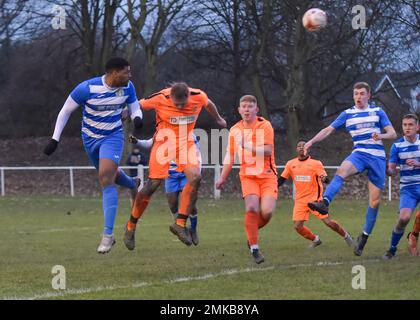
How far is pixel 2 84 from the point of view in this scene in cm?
3859

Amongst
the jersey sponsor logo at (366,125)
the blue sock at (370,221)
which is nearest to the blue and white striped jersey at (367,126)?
the jersey sponsor logo at (366,125)

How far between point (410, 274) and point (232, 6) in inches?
833

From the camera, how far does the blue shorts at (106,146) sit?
33.2 feet

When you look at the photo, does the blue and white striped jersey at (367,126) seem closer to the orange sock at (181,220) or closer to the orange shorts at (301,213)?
the orange shorts at (301,213)

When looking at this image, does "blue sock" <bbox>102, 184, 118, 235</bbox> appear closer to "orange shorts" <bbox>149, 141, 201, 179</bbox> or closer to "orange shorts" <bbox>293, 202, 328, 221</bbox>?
"orange shorts" <bbox>149, 141, 201, 179</bbox>

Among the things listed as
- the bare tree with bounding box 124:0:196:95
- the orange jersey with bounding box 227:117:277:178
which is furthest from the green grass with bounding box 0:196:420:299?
the bare tree with bounding box 124:0:196:95

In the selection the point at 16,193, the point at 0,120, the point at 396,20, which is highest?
the point at 396,20

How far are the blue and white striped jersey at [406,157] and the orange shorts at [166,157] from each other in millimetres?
2736

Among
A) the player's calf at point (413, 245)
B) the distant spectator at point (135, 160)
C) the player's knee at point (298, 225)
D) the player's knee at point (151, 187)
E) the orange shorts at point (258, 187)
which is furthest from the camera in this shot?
the distant spectator at point (135, 160)

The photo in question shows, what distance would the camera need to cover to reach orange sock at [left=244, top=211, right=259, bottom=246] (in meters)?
10.1

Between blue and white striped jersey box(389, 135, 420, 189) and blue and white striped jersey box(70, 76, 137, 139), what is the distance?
11.9 feet

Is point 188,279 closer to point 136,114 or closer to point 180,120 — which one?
point 136,114
